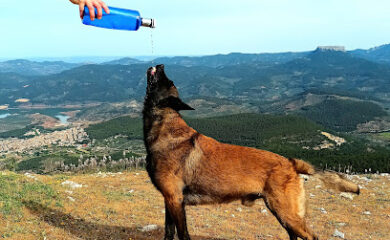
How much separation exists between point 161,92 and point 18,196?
29.0 feet

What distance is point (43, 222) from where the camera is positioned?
10.2 m

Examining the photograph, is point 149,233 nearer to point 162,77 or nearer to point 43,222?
point 43,222

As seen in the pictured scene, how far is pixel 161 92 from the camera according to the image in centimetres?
699

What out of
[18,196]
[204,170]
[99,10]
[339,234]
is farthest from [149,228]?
[99,10]

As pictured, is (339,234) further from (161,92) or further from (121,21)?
(121,21)

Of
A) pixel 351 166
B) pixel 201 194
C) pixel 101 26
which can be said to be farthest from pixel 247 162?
pixel 351 166

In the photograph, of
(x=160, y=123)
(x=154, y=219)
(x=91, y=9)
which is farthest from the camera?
(x=154, y=219)

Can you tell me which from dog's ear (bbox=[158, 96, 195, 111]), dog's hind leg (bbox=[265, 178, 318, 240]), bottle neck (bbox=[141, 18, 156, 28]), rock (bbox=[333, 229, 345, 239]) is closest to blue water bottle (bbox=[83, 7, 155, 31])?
bottle neck (bbox=[141, 18, 156, 28])

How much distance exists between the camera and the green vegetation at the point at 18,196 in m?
10.5

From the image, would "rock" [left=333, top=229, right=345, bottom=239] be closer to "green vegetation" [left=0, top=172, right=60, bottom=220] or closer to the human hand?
"green vegetation" [left=0, top=172, right=60, bottom=220]

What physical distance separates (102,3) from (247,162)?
A: 13.8ft

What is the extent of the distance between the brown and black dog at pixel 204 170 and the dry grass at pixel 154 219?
4263 mm

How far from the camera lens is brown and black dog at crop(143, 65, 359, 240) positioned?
6.67m

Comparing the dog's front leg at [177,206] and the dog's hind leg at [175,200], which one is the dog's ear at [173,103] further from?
the dog's front leg at [177,206]
